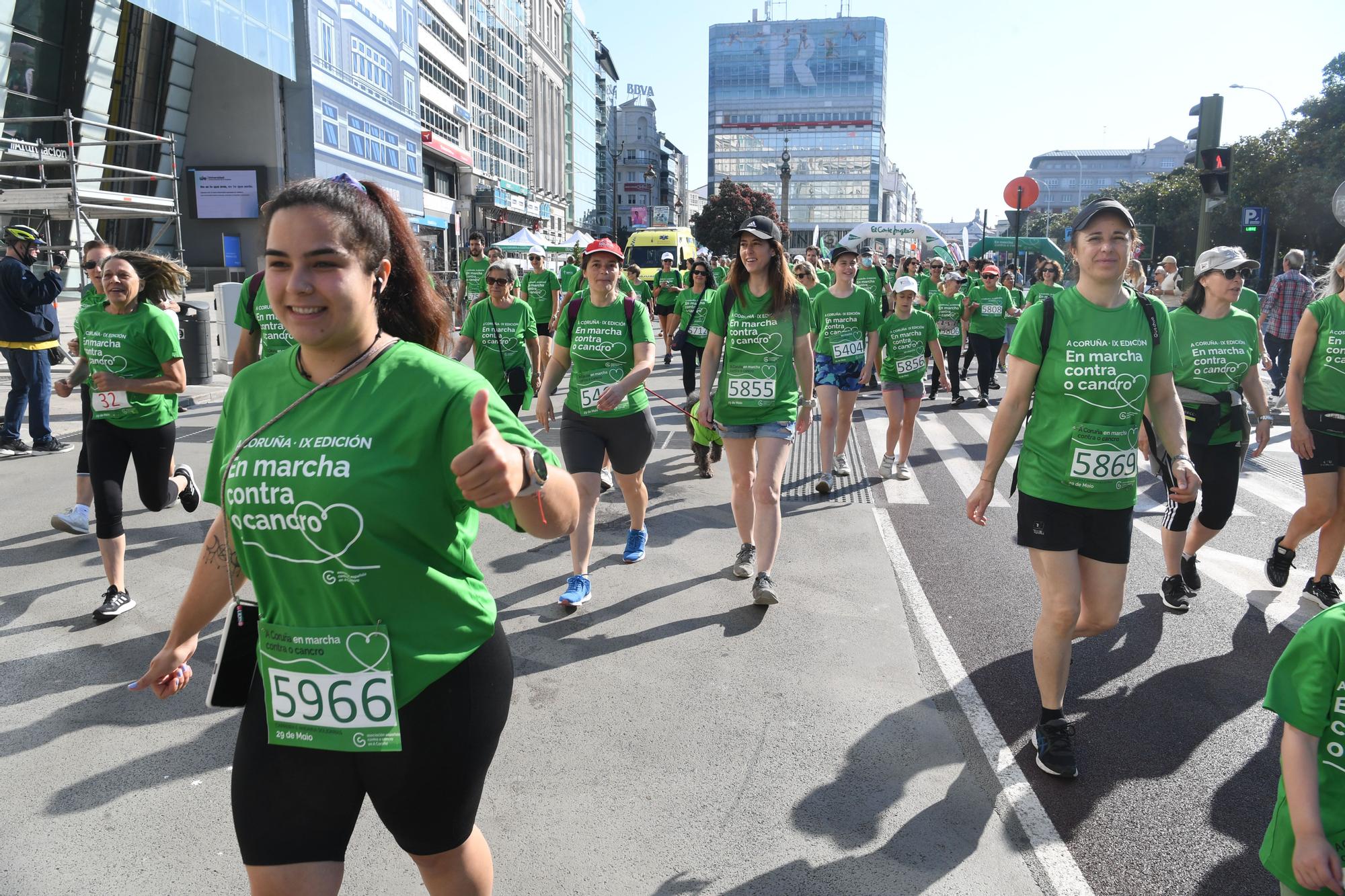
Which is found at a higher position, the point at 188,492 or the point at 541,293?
the point at 541,293

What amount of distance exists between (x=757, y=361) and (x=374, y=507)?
3.98 m

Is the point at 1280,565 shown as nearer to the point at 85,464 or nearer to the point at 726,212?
the point at 85,464

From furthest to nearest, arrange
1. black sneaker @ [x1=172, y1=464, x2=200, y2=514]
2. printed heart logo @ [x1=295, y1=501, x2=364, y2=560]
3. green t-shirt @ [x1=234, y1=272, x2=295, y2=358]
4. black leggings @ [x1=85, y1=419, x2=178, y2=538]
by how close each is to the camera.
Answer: black sneaker @ [x1=172, y1=464, x2=200, y2=514] → green t-shirt @ [x1=234, y1=272, x2=295, y2=358] → black leggings @ [x1=85, y1=419, x2=178, y2=538] → printed heart logo @ [x1=295, y1=501, x2=364, y2=560]

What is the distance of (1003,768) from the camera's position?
3.63 m

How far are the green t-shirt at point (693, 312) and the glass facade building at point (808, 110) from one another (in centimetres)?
12938

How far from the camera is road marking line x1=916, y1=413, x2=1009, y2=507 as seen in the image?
8.84 metres

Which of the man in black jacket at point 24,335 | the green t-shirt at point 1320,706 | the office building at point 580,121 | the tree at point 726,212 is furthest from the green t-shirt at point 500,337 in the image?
the office building at point 580,121

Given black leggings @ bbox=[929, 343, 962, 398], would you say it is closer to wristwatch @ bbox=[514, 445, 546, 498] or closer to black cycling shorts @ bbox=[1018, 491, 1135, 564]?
black cycling shorts @ bbox=[1018, 491, 1135, 564]

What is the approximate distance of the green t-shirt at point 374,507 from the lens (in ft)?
5.95

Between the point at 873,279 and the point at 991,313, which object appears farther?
the point at 873,279

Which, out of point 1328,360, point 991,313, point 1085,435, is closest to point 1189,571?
point 1328,360

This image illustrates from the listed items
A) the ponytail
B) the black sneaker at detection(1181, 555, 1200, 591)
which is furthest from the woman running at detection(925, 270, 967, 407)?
the ponytail

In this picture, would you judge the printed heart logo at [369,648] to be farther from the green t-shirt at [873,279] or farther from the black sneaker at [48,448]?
the green t-shirt at [873,279]

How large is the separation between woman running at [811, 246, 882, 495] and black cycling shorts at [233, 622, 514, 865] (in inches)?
265
